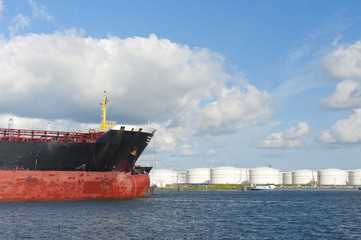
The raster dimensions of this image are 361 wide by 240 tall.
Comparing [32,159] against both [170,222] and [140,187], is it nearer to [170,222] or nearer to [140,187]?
[140,187]

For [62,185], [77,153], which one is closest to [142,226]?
[77,153]

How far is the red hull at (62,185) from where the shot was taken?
4206cm

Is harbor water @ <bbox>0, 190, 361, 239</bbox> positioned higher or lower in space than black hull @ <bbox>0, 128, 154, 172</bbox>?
lower

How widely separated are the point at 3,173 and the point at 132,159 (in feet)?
51.3

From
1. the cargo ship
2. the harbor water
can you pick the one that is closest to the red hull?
the cargo ship

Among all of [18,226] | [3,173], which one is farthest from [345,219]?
[3,173]

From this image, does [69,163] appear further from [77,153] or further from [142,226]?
[142,226]

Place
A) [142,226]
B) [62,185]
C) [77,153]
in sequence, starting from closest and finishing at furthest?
1. [142,226]
2. [62,185]
3. [77,153]

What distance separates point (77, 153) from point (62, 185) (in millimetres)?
4261

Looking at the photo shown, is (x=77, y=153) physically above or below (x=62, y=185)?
above

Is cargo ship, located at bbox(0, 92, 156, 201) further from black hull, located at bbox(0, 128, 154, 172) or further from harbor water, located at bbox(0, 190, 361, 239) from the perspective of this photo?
harbor water, located at bbox(0, 190, 361, 239)

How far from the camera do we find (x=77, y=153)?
144 feet

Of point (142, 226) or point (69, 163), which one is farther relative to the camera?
point (69, 163)

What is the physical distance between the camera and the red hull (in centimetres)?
4206
